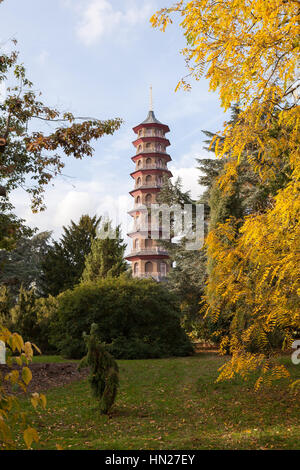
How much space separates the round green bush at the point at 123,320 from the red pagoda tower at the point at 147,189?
1770 cm

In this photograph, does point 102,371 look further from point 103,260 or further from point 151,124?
point 151,124

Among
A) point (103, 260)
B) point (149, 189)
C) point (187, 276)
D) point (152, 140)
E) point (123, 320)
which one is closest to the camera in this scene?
point (123, 320)

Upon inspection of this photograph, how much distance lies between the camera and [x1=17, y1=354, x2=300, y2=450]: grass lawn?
19.3 feet

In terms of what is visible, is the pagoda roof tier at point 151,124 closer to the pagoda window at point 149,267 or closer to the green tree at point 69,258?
the green tree at point 69,258

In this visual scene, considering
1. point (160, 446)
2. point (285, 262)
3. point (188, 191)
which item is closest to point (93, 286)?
point (188, 191)

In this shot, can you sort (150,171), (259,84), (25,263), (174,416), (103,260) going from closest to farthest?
1. (259,84)
2. (174,416)
3. (103,260)
4. (25,263)
5. (150,171)

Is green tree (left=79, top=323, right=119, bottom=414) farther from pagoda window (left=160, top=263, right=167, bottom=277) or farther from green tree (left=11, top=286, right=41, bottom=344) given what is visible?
pagoda window (left=160, top=263, right=167, bottom=277)

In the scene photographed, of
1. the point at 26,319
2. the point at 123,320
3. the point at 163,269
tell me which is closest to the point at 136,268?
the point at 163,269

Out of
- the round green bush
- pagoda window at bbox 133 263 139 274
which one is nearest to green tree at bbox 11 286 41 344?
the round green bush

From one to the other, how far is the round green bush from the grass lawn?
168 inches

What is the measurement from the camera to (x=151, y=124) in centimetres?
3891

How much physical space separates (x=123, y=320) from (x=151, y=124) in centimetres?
2627

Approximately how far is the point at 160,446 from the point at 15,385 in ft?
13.7

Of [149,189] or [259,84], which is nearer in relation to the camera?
[259,84]
